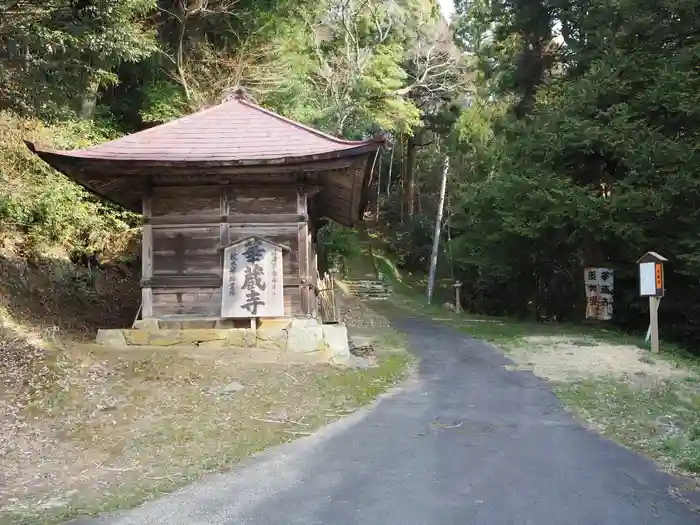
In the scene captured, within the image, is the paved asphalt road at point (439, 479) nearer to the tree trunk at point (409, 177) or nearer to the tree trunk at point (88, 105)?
the tree trunk at point (88, 105)

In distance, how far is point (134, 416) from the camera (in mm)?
6379

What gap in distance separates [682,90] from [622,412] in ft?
33.1

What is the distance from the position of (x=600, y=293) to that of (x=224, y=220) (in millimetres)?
11521

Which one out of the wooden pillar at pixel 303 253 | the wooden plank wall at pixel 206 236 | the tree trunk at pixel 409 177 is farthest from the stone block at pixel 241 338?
the tree trunk at pixel 409 177

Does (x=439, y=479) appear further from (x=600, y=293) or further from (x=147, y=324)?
(x=600, y=293)

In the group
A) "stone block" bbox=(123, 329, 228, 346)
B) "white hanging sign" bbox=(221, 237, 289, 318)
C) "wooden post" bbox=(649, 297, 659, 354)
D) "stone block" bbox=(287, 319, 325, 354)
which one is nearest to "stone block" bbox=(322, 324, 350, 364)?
"stone block" bbox=(287, 319, 325, 354)

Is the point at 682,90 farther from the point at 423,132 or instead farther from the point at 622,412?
the point at 423,132

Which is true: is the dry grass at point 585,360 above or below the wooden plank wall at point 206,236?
below

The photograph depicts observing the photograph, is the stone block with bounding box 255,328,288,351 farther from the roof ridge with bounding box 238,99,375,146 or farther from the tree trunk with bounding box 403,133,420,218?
the tree trunk with bounding box 403,133,420,218

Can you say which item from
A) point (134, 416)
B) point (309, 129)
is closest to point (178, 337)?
point (134, 416)

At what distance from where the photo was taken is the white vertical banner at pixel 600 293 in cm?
1641

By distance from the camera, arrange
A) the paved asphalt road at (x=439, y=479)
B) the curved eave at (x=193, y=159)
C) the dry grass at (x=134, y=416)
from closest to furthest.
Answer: the paved asphalt road at (x=439, y=479) < the dry grass at (x=134, y=416) < the curved eave at (x=193, y=159)

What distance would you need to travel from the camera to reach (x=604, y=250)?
17.5 metres

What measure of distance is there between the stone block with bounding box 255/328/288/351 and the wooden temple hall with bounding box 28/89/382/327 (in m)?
0.28
